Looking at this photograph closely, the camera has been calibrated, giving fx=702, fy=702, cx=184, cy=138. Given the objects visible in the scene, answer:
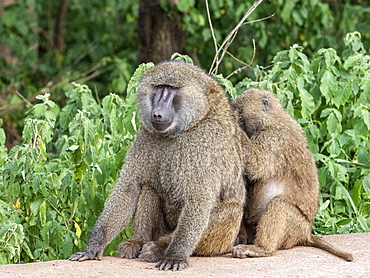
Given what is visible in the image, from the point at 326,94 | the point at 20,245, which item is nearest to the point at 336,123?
the point at 326,94

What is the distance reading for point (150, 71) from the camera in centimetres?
424

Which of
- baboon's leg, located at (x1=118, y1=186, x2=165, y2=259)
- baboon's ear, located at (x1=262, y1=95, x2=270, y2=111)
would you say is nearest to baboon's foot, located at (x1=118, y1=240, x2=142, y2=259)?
baboon's leg, located at (x1=118, y1=186, x2=165, y2=259)

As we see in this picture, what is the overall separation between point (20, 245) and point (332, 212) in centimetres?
236

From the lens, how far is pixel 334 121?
546cm

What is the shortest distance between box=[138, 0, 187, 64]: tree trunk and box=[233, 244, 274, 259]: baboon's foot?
13.9 ft

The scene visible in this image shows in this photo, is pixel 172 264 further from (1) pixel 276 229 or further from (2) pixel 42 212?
(2) pixel 42 212

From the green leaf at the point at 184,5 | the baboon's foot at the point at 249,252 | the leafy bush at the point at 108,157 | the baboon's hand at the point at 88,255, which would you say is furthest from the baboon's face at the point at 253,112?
the green leaf at the point at 184,5

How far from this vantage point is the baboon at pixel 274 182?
4.23 meters

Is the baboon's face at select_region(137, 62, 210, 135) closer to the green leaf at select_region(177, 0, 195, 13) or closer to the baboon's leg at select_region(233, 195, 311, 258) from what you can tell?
the baboon's leg at select_region(233, 195, 311, 258)

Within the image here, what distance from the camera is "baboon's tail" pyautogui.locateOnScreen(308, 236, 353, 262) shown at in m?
4.11

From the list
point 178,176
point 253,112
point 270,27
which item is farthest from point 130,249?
point 270,27

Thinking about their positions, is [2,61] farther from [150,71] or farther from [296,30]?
[150,71]

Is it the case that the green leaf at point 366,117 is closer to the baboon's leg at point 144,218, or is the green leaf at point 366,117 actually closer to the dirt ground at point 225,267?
the dirt ground at point 225,267

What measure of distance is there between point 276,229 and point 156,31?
4.40 metres
